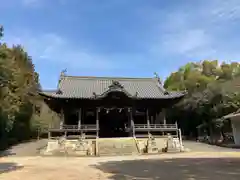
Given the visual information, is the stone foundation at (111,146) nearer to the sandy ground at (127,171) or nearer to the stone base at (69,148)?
the stone base at (69,148)

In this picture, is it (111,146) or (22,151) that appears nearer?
(111,146)

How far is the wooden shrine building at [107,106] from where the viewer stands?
22328 mm

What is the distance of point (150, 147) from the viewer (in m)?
20.2

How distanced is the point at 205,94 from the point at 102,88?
42.5ft

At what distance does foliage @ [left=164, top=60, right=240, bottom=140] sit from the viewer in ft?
95.4

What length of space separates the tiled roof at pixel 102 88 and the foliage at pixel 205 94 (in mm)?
6612

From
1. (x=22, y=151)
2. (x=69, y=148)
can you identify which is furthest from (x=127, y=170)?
(x=22, y=151)

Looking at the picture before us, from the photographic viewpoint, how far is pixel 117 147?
20.0 metres

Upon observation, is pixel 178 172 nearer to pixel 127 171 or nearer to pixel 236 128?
pixel 127 171

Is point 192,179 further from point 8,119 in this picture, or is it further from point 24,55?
point 24,55

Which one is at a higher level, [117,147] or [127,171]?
[117,147]

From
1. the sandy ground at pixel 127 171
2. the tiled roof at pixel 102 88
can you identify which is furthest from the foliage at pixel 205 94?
the sandy ground at pixel 127 171

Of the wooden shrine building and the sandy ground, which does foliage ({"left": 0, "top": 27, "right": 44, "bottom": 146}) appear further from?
the sandy ground

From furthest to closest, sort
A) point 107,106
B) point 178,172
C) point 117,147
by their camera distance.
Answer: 1. point 107,106
2. point 117,147
3. point 178,172
